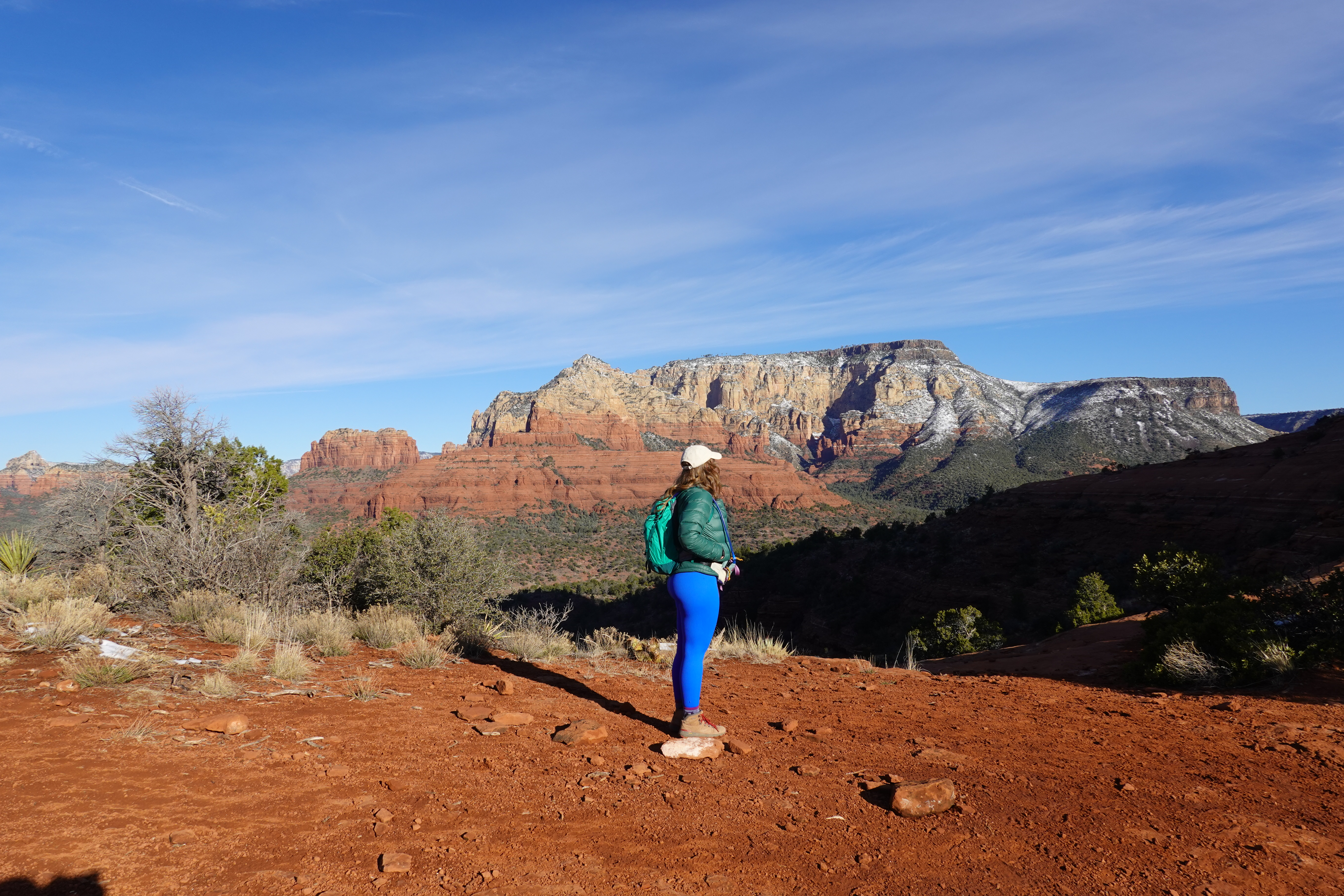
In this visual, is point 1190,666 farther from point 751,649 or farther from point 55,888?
point 55,888

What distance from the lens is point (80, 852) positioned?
2848 millimetres

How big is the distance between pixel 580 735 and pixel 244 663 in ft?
11.8

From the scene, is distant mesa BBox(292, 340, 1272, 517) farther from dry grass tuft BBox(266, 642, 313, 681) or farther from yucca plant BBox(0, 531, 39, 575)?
dry grass tuft BBox(266, 642, 313, 681)

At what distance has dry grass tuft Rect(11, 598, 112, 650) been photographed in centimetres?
623

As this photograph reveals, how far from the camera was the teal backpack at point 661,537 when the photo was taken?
15.4 feet

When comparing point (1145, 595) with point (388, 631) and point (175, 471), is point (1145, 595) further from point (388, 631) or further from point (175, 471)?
point (175, 471)

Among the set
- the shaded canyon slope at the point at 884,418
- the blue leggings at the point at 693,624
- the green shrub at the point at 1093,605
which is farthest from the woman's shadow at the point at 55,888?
the shaded canyon slope at the point at 884,418

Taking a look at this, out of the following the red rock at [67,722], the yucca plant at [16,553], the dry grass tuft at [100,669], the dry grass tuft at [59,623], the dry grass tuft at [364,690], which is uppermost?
the yucca plant at [16,553]

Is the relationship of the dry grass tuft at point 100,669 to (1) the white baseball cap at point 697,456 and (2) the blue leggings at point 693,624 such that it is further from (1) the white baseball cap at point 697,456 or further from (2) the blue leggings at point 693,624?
(1) the white baseball cap at point 697,456

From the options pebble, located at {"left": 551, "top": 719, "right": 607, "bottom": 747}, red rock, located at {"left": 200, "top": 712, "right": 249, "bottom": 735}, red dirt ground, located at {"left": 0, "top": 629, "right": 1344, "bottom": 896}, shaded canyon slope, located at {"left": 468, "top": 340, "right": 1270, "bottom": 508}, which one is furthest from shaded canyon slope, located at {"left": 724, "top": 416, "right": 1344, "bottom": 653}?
shaded canyon slope, located at {"left": 468, "top": 340, "right": 1270, "bottom": 508}

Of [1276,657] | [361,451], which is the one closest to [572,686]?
[1276,657]

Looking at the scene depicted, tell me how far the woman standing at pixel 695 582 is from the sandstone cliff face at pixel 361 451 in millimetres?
130547

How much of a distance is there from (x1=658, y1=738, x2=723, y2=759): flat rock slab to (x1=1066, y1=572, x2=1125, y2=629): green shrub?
52.7ft

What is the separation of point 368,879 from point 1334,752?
581cm
